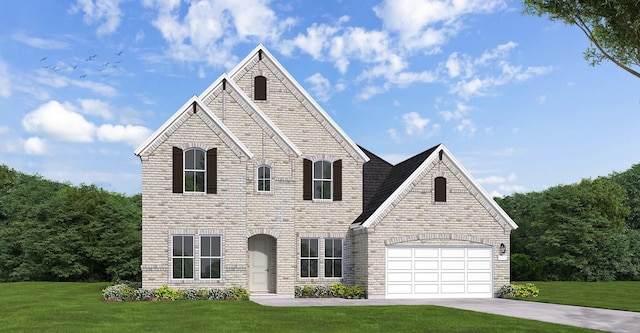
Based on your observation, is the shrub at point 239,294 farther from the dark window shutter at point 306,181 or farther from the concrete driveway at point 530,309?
the dark window shutter at point 306,181

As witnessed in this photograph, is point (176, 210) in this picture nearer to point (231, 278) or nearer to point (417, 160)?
point (231, 278)

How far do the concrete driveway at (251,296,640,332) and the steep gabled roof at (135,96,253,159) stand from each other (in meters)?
6.47

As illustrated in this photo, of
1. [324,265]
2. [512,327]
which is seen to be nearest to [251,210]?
[324,265]

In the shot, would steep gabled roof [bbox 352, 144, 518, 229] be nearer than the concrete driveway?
No

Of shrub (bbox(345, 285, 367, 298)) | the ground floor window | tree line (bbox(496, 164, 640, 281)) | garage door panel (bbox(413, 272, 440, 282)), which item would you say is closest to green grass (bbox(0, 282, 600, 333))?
shrub (bbox(345, 285, 367, 298))

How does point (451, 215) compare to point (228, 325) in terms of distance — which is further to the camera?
point (451, 215)

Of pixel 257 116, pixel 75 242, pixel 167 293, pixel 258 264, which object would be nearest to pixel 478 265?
pixel 258 264

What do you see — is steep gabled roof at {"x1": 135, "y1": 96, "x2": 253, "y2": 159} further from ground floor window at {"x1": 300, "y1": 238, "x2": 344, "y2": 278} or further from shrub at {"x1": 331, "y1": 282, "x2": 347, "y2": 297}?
shrub at {"x1": 331, "y1": 282, "x2": 347, "y2": 297}

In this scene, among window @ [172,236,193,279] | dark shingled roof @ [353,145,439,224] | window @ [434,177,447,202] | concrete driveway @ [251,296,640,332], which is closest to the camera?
concrete driveway @ [251,296,640,332]

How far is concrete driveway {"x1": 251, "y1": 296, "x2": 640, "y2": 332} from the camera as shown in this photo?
19594 millimetres

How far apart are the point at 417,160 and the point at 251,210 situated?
7859mm

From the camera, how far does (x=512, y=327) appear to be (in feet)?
59.6

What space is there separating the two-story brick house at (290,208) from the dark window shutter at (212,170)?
0.14 ft

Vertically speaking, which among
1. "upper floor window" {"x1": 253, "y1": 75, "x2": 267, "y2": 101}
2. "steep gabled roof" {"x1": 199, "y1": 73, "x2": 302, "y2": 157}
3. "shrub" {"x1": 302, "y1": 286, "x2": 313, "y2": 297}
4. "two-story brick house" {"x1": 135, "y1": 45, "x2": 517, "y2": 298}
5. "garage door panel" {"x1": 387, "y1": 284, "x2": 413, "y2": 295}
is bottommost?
"shrub" {"x1": 302, "y1": 286, "x2": 313, "y2": 297}
